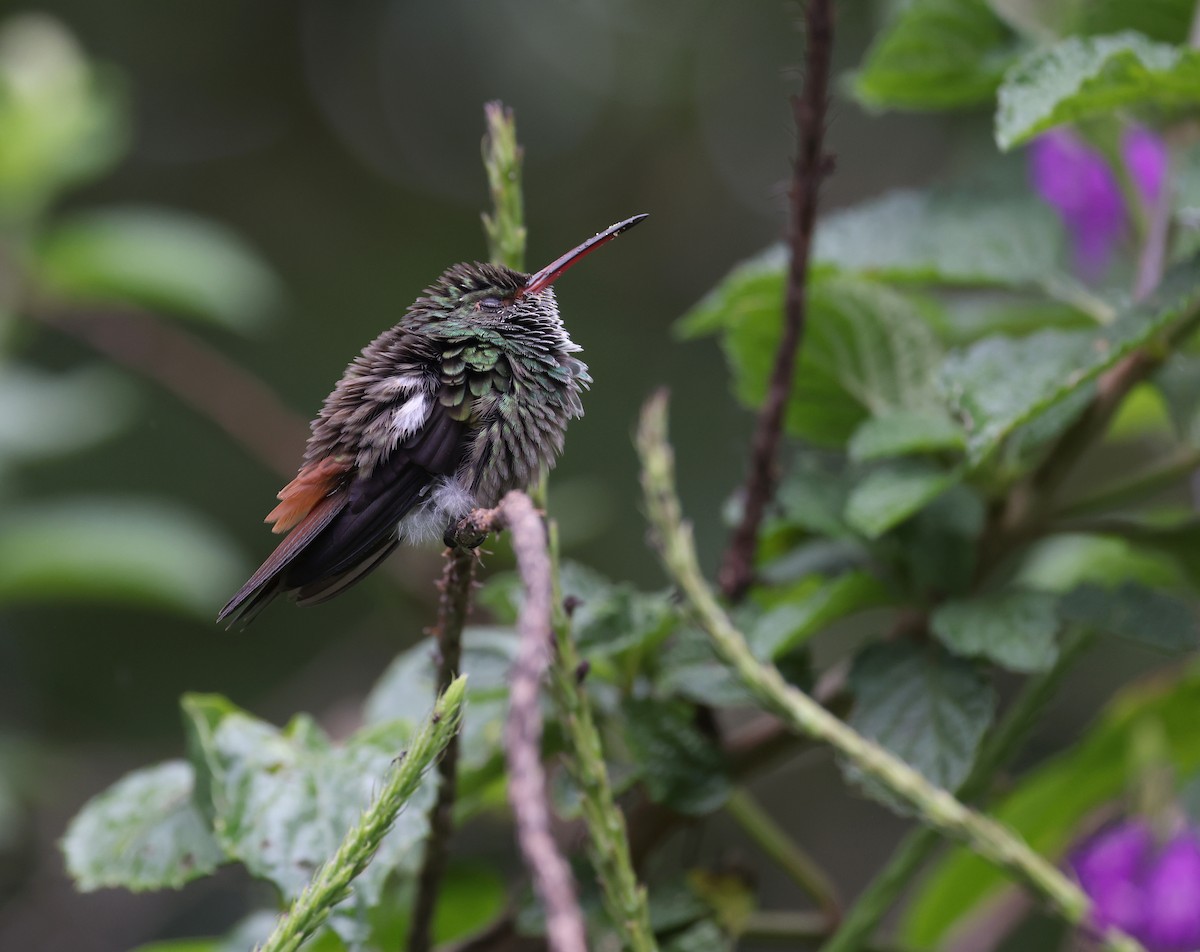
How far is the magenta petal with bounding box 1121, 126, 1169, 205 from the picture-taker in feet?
5.74

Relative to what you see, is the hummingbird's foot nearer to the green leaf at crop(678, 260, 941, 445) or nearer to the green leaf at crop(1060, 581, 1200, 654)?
the green leaf at crop(678, 260, 941, 445)

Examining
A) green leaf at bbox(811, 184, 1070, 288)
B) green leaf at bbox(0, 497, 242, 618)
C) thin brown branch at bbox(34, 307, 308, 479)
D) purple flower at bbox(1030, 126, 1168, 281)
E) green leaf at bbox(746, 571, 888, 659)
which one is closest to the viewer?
green leaf at bbox(746, 571, 888, 659)

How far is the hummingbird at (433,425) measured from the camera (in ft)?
3.42

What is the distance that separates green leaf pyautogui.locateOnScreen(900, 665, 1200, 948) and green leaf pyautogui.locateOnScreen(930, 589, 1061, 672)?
0.51m

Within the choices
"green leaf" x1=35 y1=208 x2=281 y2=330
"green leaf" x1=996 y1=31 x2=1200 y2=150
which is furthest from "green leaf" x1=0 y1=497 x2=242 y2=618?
"green leaf" x1=996 y1=31 x2=1200 y2=150

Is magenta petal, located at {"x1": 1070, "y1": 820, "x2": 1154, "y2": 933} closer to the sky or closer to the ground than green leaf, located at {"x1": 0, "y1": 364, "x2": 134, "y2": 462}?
closer to the ground

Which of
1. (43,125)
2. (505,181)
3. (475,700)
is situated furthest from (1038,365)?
(43,125)

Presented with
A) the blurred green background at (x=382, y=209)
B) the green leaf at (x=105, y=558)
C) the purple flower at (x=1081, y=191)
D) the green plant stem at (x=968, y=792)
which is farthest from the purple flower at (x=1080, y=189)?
the blurred green background at (x=382, y=209)

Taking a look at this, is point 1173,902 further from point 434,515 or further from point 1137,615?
point 434,515

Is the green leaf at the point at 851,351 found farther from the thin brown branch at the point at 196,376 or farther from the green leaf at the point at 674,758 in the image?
the thin brown branch at the point at 196,376

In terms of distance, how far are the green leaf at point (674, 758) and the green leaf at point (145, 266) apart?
1.96 m

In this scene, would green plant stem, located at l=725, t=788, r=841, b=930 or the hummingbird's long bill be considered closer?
the hummingbird's long bill

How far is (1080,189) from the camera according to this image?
2131 mm

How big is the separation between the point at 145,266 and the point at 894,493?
2130mm
